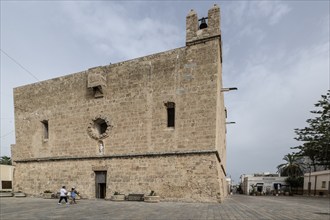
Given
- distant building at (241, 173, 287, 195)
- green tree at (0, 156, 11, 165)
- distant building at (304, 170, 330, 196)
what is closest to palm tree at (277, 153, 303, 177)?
distant building at (241, 173, 287, 195)

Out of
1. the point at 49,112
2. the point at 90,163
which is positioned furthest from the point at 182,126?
the point at 49,112

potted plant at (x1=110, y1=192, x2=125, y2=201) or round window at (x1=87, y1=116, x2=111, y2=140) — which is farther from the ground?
round window at (x1=87, y1=116, x2=111, y2=140)

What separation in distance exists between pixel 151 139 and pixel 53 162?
26.4 feet

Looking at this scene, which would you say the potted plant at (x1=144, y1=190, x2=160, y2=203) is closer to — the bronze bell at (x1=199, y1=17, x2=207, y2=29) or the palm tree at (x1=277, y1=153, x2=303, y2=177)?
the bronze bell at (x1=199, y1=17, x2=207, y2=29)

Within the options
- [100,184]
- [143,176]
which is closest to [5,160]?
[100,184]

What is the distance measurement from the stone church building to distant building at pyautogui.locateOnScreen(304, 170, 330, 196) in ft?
58.0

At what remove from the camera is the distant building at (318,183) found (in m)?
26.2

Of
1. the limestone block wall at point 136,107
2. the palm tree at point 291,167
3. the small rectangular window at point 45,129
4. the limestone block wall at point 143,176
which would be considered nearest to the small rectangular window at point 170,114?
the limestone block wall at point 136,107

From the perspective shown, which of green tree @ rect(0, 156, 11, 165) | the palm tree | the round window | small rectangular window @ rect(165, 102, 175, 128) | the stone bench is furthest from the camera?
green tree @ rect(0, 156, 11, 165)

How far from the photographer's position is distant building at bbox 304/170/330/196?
2619 centimetres

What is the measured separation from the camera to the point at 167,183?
43.5 feet

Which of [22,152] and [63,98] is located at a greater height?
[63,98]

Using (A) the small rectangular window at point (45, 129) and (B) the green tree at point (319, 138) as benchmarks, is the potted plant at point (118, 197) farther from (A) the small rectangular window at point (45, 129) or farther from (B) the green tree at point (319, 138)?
(B) the green tree at point (319, 138)

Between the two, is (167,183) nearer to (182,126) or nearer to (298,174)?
(182,126)
